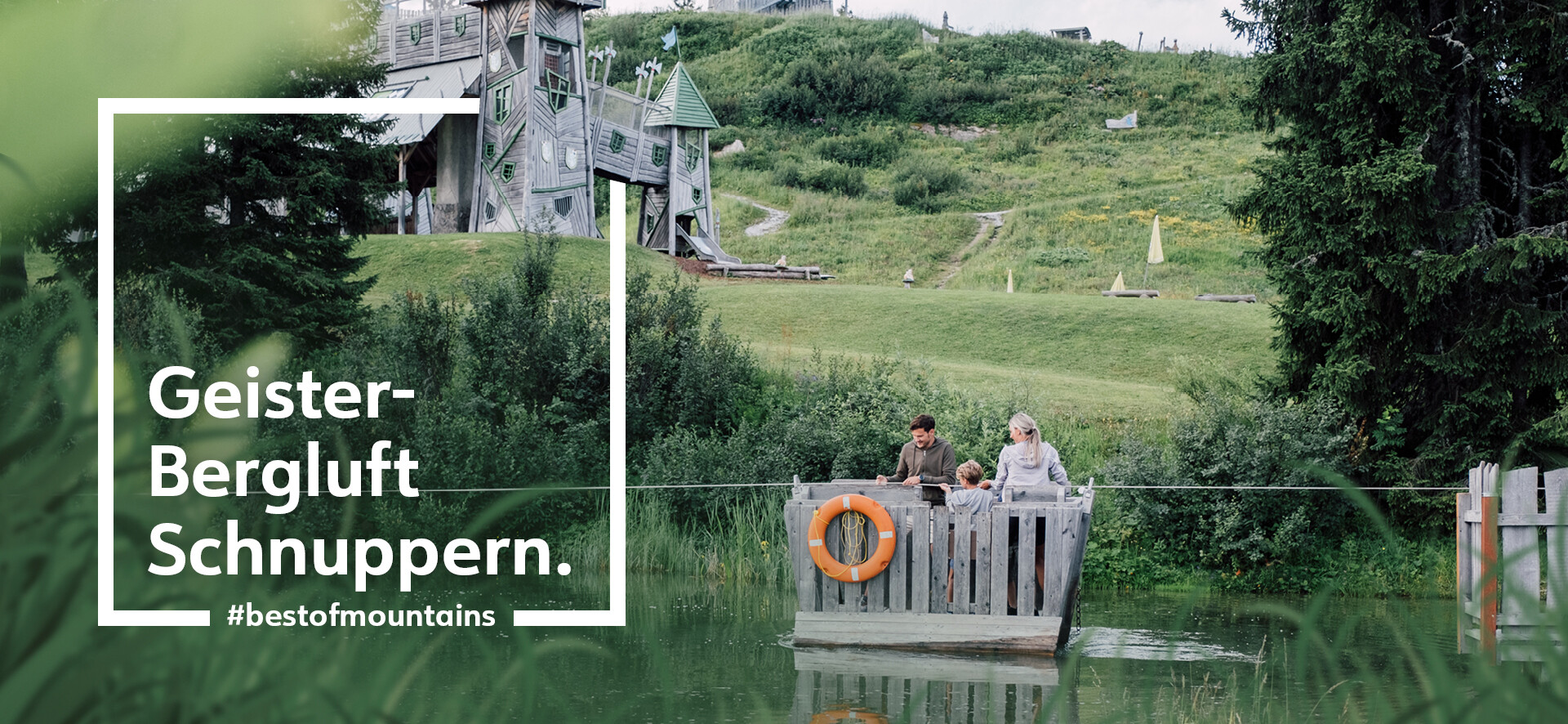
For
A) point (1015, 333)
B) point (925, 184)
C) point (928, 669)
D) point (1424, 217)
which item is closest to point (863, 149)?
point (925, 184)

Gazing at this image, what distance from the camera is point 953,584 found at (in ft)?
34.3

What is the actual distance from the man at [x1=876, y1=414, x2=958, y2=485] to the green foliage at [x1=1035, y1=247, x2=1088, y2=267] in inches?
1190

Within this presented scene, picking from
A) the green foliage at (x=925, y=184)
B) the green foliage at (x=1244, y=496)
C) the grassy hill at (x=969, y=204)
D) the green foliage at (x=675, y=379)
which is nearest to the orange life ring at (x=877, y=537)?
the green foliage at (x=1244, y=496)

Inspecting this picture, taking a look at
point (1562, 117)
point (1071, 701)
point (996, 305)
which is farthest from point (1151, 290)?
point (1071, 701)

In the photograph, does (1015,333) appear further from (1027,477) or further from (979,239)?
(979,239)

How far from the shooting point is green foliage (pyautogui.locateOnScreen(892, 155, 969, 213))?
5241 centimetres

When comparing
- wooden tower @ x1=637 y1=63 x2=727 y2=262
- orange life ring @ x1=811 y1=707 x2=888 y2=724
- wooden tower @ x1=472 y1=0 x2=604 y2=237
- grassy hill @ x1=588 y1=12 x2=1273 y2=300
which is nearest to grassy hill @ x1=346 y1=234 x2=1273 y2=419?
wooden tower @ x1=472 y1=0 x2=604 y2=237

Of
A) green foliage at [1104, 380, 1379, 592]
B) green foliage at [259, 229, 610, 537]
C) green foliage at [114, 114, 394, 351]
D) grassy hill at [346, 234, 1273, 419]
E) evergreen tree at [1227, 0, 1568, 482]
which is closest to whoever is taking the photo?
evergreen tree at [1227, 0, 1568, 482]

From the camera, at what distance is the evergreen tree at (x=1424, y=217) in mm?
14156

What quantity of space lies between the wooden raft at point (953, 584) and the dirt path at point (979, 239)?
28.8 m

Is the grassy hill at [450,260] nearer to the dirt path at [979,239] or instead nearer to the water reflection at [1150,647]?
the dirt path at [979,239]

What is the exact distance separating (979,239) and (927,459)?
1409 inches

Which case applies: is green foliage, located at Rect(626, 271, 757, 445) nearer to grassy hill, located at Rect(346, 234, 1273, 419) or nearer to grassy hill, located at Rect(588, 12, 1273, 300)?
grassy hill, located at Rect(346, 234, 1273, 419)

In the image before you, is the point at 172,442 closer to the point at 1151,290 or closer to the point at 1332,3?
the point at 1332,3
